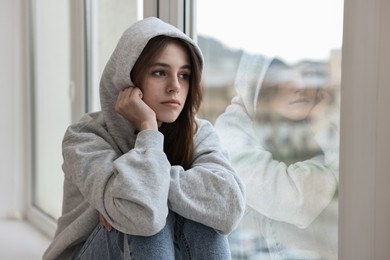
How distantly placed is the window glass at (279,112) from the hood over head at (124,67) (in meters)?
0.17

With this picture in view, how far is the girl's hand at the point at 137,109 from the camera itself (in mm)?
1443

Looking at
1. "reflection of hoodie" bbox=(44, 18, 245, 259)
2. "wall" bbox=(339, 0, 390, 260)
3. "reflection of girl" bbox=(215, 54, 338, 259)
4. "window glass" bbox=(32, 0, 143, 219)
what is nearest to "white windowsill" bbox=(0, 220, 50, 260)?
"window glass" bbox=(32, 0, 143, 219)

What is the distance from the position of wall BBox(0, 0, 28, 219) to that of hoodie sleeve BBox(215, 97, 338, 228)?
176 centimetres

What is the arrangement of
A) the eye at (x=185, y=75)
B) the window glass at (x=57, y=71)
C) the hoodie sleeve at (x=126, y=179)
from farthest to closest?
the window glass at (x=57, y=71)
the eye at (x=185, y=75)
the hoodie sleeve at (x=126, y=179)

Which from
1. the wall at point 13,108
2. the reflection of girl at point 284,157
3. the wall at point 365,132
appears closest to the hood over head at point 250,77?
the reflection of girl at point 284,157

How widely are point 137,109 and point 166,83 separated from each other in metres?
0.10

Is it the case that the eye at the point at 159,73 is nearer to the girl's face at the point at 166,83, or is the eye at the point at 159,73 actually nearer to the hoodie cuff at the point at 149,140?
the girl's face at the point at 166,83

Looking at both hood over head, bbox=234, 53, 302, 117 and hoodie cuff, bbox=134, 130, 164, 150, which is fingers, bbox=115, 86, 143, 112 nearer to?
hoodie cuff, bbox=134, 130, 164, 150

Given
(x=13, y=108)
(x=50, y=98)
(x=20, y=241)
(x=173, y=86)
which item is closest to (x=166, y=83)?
(x=173, y=86)

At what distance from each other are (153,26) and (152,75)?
4.7 inches

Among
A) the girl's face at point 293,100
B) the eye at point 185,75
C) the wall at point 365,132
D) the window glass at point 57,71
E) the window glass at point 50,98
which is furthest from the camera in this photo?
the window glass at point 50,98

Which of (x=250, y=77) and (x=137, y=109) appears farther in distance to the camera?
(x=250, y=77)

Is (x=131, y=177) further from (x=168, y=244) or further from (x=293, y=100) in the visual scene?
(x=293, y=100)

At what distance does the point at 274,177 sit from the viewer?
1517mm
